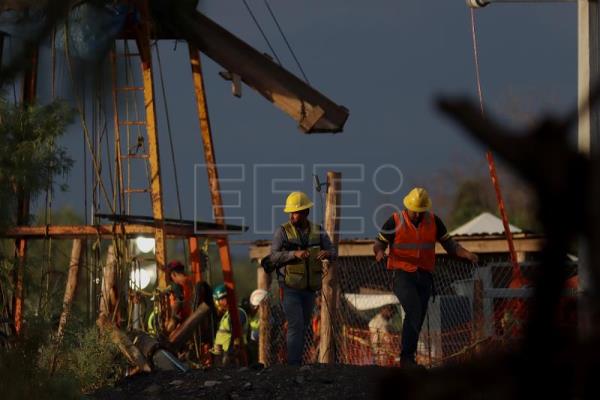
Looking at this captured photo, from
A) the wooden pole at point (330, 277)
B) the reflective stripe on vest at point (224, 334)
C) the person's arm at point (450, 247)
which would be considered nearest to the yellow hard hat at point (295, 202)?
the person's arm at point (450, 247)

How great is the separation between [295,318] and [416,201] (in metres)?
1.62

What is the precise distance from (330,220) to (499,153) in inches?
525

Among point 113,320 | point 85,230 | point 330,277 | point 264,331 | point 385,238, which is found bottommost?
point 264,331

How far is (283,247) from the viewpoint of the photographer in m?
13.2

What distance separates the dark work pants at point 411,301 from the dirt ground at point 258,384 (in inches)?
25.9

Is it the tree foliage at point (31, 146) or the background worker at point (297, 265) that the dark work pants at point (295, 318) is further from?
the tree foliage at point (31, 146)

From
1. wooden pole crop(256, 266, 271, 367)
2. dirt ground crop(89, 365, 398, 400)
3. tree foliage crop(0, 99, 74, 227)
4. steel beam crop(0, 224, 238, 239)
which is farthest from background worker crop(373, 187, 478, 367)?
steel beam crop(0, 224, 238, 239)

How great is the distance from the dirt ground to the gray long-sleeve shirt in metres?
1.05

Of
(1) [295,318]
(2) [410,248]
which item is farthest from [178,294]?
(2) [410,248]

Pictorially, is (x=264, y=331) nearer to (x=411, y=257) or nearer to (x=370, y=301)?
(x=370, y=301)

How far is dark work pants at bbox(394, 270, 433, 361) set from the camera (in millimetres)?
12781

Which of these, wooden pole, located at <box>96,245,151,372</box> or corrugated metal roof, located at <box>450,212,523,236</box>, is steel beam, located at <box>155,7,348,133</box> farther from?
corrugated metal roof, located at <box>450,212,523,236</box>

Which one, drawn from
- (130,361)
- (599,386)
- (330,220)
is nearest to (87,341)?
(130,361)

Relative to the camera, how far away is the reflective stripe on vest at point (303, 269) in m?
13.0
